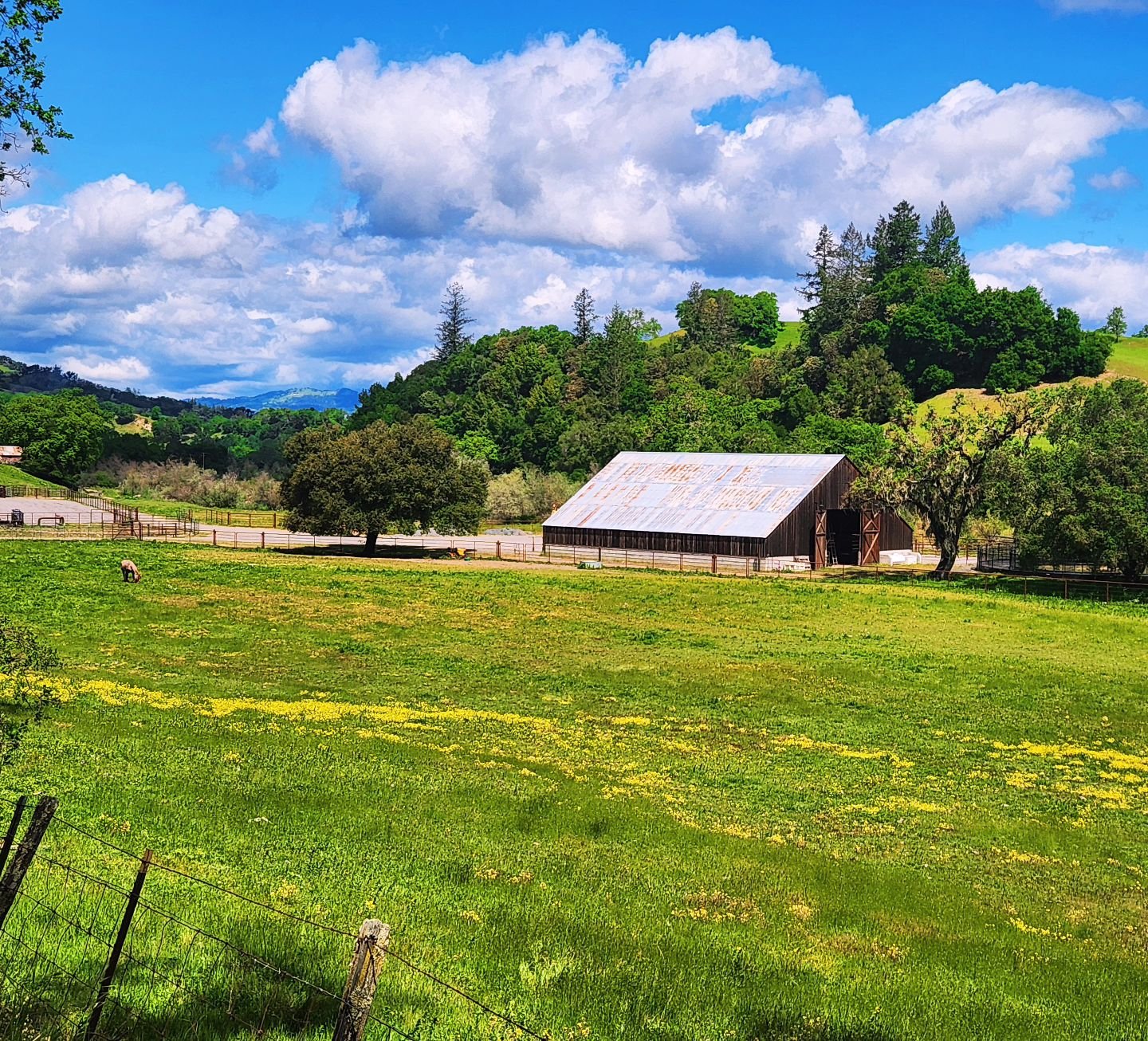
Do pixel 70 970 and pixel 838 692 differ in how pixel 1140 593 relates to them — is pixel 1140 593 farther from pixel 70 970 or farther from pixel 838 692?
pixel 70 970

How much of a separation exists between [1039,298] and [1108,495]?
124 metres

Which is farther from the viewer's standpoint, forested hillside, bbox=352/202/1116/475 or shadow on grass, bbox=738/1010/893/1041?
forested hillside, bbox=352/202/1116/475

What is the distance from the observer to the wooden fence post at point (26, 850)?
24.1ft

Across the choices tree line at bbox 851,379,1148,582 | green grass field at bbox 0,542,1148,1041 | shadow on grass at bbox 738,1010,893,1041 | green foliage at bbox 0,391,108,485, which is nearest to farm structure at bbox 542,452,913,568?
tree line at bbox 851,379,1148,582

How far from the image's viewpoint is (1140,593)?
5578 cm

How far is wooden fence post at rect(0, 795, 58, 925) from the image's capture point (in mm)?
7336

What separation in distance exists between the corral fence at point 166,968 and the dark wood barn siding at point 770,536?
61678mm

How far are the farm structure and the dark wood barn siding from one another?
2.5 inches

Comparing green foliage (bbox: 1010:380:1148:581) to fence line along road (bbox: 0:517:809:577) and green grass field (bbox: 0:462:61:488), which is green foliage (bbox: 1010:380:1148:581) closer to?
fence line along road (bbox: 0:517:809:577)

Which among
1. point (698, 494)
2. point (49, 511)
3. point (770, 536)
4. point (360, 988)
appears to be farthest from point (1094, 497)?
point (49, 511)

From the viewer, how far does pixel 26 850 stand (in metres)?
7.40

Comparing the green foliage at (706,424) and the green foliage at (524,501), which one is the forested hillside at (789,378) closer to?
the green foliage at (706,424)

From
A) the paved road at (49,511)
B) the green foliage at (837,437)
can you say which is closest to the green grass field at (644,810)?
the paved road at (49,511)

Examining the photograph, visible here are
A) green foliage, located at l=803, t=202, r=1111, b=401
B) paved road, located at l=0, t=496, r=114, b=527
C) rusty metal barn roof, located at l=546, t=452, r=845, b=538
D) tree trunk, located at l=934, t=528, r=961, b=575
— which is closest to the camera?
tree trunk, located at l=934, t=528, r=961, b=575
